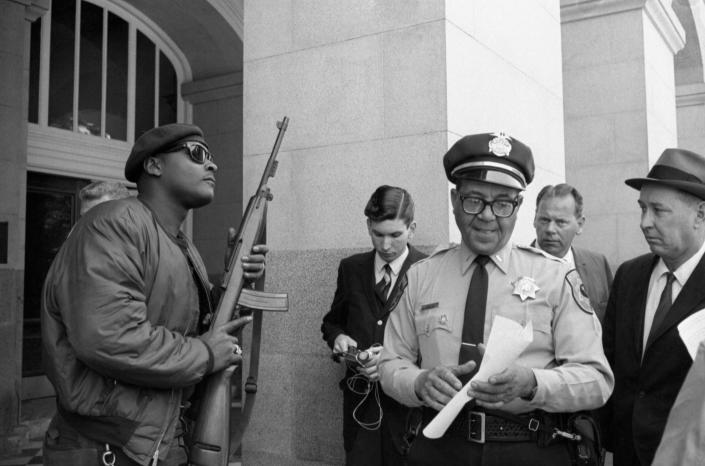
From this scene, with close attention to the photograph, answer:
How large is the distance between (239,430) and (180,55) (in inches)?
344

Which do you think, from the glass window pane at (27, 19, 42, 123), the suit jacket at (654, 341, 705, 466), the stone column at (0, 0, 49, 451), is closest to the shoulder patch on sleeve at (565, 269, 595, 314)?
the suit jacket at (654, 341, 705, 466)

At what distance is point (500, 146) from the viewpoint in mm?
2424

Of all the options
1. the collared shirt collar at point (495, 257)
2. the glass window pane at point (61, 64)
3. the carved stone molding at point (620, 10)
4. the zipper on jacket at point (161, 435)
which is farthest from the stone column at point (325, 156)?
the glass window pane at point (61, 64)

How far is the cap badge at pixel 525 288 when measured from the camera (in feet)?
7.63

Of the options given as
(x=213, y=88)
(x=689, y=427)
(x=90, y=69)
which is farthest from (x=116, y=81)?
(x=689, y=427)

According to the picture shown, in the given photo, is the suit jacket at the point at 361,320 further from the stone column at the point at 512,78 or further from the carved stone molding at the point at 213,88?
the carved stone molding at the point at 213,88

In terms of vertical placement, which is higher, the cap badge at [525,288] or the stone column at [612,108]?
the stone column at [612,108]

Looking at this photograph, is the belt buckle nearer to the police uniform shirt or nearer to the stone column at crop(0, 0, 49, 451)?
the police uniform shirt

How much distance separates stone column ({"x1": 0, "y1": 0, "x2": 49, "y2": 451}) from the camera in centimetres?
704

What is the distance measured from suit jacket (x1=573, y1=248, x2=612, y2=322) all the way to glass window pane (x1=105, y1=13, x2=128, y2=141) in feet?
24.6

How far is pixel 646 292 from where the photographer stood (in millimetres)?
3072

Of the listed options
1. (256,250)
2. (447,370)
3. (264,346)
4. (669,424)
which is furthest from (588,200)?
(669,424)

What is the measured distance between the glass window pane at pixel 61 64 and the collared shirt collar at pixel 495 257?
26.2 feet

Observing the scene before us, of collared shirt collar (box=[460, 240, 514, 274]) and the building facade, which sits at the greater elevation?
the building facade
